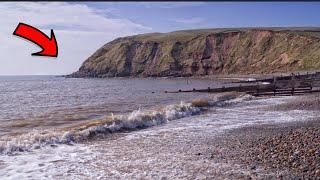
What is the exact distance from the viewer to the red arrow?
10.0 m

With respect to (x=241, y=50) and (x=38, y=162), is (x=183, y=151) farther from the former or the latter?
(x=241, y=50)

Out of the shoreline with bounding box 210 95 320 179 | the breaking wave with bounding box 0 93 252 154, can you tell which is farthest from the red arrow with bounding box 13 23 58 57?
the breaking wave with bounding box 0 93 252 154

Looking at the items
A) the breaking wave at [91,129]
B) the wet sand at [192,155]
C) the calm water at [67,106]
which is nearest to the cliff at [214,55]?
the calm water at [67,106]

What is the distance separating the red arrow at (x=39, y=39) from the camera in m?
10.0

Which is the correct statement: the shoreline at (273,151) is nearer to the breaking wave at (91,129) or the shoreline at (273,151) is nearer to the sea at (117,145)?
the sea at (117,145)

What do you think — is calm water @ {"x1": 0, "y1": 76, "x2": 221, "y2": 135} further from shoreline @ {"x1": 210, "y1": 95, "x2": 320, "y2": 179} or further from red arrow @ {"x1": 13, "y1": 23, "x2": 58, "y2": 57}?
red arrow @ {"x1": 13, "y1": 23, "x2": 58, "y2": 57}

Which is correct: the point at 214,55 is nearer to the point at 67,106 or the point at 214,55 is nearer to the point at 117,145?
the point at 67,106

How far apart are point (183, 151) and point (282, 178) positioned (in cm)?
479

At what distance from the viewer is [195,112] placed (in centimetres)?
2852

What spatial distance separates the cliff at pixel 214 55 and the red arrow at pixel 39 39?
8956 centimetres

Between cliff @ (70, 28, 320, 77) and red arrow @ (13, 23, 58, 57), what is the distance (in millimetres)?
89564

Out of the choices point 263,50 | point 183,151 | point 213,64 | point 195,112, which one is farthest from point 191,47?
point 183,151

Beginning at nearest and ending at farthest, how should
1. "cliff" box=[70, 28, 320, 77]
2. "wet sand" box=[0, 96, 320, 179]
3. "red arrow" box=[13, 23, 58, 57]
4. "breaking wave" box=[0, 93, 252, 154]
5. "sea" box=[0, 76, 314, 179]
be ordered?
"red arrow" box=[13, 23, 58, 57] → "wet sand" box=[0, 96, 320, 179] → "sea" box=[0, 76, 314, 179] → "breaking wave" box=[0, 93, 252, 154] → "cliff" box=[70, 28, 320, 77]

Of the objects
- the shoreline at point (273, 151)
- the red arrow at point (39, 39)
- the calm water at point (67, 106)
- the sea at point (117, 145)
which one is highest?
the red arrow at point (39, 39)
